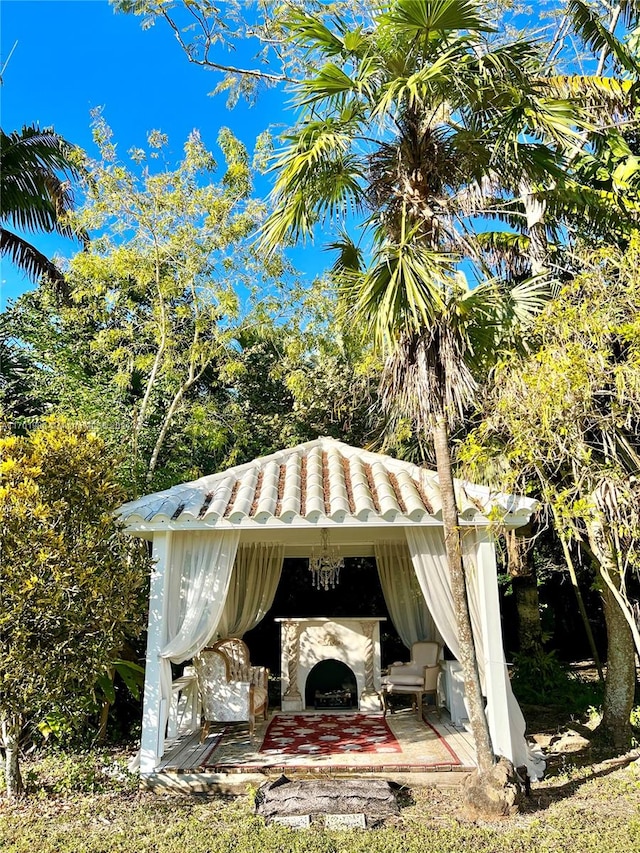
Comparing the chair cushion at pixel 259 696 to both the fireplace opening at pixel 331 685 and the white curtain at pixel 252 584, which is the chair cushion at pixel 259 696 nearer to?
the fireplace opening at pixel 331 685

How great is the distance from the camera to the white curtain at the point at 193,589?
739cm

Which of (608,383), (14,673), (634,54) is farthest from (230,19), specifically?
(14,673)

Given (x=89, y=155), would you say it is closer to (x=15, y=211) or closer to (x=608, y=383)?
(x=15, y=211)

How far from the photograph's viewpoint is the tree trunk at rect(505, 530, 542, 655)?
11.4 metres

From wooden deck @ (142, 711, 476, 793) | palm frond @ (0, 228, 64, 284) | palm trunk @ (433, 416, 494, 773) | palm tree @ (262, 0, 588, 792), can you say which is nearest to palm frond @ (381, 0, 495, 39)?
palm tree @ (262, 0, 588, 792)

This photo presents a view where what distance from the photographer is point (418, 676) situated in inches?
387

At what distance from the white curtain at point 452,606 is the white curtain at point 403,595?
13.1ft

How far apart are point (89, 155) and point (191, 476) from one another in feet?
19.7

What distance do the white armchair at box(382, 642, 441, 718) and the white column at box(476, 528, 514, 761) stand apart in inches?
101

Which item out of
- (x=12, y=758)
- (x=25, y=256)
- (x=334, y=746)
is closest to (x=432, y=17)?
(x=25, y=256)

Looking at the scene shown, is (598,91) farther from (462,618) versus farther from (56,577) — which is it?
(56,577)

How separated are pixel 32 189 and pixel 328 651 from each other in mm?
8905

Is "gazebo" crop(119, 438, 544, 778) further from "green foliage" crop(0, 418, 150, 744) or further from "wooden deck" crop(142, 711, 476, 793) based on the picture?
"green foliage" crop(0, 418, 150, 744)

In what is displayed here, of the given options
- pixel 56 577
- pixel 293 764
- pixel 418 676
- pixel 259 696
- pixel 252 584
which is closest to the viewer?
pixel 56 577
